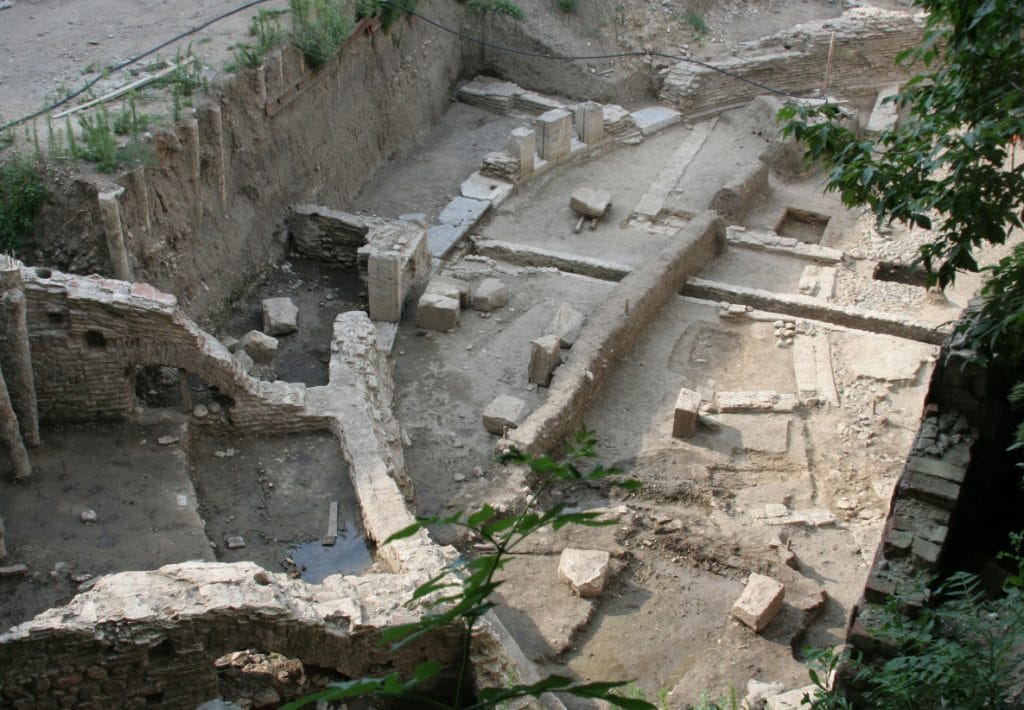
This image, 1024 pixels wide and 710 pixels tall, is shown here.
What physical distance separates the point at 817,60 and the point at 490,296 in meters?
9.58

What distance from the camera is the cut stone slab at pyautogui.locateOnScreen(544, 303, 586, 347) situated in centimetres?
1145

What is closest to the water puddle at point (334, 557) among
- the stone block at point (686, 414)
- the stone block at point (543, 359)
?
the stone block at point (543, 359)

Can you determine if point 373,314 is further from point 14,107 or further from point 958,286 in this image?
point 958,286

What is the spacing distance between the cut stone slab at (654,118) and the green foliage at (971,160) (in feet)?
33.5

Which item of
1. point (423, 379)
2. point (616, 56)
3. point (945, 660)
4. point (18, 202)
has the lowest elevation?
point (423, 379)

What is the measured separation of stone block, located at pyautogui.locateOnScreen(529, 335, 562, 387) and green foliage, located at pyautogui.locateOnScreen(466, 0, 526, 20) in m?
8.70

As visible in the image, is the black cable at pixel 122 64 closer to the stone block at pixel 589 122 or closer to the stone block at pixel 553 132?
the stone block at pixel 553 132

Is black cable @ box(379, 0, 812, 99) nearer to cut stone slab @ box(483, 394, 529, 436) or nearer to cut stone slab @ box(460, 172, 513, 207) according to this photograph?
cut stone slab @ box(460, 172, 513, 207)

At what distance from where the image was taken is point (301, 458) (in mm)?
8750

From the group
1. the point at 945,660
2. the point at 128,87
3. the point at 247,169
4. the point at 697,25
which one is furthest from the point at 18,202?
the point at 697,25

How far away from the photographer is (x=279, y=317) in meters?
11.3

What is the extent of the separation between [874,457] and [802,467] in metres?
0.72

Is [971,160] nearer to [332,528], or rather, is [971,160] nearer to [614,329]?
[332,528]

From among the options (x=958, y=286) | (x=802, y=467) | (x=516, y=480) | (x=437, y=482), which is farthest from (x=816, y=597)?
(x=958, y=286)
